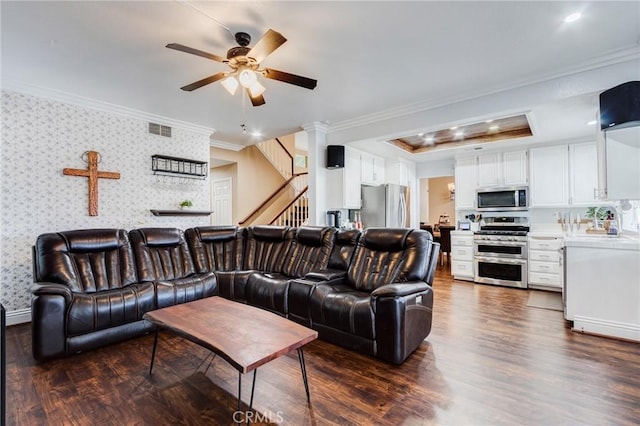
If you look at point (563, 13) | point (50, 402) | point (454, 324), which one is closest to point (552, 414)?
point (454, 324)

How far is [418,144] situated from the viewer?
581cm

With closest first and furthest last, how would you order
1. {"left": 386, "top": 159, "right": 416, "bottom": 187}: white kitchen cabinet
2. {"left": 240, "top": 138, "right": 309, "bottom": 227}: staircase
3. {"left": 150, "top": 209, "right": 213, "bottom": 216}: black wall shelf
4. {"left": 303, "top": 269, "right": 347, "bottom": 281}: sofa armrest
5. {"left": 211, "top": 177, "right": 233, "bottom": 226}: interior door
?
{"left": 303, "top": 269, "right": 347, "bottom": 281}: sofa armrest < {"left": 150, "top": 209, "right": 213, "bottom": 216}: black wall shelf < {"left": 386, "top": 159, "right": 416, "bottom": 187}: white kitchen cabinet < {"left": 240, "top": 138, "right": 309, "bottom": 227}: staircase < {"left": 211, "top": 177, "right": 233, "bottom": 226}: interior door

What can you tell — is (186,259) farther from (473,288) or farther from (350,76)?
(473,288)

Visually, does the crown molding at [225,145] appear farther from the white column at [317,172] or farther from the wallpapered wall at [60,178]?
the white column at [317,172]

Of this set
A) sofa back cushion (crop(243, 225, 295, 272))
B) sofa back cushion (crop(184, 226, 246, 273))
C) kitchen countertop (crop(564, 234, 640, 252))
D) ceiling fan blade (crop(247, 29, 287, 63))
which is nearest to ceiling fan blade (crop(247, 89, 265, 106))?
ceiling fan blade (crop(247, 29, 287, 63))

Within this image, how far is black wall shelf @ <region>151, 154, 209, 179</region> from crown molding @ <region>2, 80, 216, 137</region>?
57 centimetres

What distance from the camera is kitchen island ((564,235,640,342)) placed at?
9.36 feet

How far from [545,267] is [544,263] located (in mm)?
63

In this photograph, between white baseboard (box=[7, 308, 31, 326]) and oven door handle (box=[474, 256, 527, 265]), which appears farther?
oven door handle (box=[474, 256, 527, 265])

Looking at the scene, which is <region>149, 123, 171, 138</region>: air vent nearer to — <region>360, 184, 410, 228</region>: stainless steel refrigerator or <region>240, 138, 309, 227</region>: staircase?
<region>240, 138, 309, 227</region>: staircase

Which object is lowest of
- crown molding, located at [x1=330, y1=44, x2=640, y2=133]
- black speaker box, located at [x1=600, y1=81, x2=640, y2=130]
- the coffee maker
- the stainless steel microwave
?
the coffee maker

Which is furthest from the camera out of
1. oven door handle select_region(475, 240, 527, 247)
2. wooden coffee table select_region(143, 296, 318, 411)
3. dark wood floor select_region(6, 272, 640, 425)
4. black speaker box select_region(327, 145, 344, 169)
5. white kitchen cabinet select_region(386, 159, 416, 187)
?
white kitchen cabinet select_region(386, 159, 416, 187)

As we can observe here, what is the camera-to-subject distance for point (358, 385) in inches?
83.4

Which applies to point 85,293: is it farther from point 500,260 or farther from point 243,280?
point 500,260
